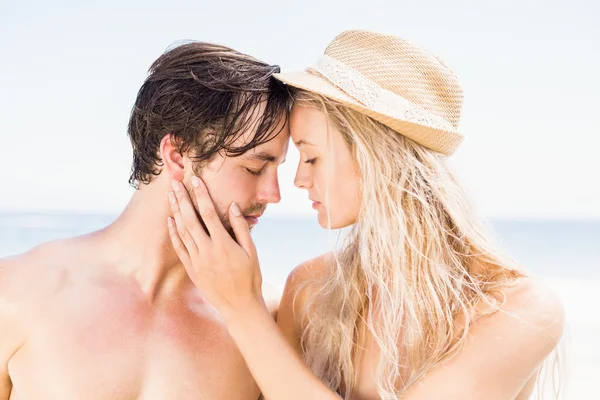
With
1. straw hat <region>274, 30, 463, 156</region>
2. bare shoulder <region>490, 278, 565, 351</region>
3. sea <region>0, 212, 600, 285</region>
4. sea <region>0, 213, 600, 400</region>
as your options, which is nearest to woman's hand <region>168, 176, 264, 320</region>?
straw hat <region>274, 30, 463, 156</region>

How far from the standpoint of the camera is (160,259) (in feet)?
7.61

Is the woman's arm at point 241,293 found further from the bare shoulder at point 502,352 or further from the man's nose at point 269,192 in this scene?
the bare shoulder at point 502,352

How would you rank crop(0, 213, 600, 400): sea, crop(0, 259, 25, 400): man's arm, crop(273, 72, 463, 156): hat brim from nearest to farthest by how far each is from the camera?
crop(0, 259, 25, 400): man's arm < crop(273, 72, 463, 156): hat brim < crop(0, 213, 600, 400): sea

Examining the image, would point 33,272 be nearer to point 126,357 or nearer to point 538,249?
point 126,357

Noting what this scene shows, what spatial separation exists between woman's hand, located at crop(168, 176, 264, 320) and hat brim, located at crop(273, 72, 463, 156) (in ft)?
1.41

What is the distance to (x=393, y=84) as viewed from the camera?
7.31ft

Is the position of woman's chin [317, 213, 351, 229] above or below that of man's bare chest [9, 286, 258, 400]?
above

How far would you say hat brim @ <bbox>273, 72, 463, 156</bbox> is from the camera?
7.11 ft

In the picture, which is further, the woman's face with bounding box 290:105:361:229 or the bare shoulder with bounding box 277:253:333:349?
the bare shoulder with bounding box 277:253:333:349

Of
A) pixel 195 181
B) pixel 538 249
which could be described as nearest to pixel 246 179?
pixel 195 181

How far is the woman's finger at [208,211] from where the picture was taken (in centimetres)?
217

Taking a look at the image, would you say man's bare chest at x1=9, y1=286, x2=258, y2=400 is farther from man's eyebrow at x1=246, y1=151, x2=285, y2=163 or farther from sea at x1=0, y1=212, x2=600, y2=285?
sea at x1=0, y1=212, x2=600, y2=285

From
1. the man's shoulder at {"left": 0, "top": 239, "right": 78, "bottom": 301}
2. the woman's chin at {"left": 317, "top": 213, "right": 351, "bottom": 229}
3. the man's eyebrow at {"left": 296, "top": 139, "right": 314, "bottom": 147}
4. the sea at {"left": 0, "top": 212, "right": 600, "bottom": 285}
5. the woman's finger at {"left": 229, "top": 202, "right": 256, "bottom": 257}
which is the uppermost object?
the man's eyebrow at {"left": 296, "top": 139, "right": 314, "bottom": 147}

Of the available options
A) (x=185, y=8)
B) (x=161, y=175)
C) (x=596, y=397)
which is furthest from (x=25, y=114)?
(x=161, y=175)
